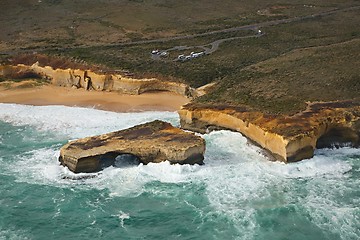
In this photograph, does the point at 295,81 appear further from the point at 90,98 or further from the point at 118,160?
the point at 90,98

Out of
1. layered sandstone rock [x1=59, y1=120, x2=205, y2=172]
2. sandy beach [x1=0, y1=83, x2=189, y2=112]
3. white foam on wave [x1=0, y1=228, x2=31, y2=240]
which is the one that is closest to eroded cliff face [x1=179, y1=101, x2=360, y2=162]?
layered sandstone rock [x1=59, y1=120, x2=205, y2=172]

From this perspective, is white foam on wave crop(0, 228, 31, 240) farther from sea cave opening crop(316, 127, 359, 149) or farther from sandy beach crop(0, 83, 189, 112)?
sea cave opening crop(316, 127, 359, 149)

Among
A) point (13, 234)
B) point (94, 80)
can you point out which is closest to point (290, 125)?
point (13, 234)

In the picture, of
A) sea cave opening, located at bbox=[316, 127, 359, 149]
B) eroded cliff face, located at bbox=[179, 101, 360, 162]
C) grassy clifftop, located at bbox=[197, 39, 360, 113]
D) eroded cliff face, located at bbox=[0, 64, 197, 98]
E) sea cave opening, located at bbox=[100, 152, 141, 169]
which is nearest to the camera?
eroded cliff face, located at bbox=[179, 101, 360, 162]

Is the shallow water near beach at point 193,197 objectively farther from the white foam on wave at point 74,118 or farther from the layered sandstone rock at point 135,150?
the white foam on wave at point 74,118

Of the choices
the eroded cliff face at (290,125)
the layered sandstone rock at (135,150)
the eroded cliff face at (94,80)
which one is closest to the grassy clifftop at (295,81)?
the eroded cliff face at (290,125)
